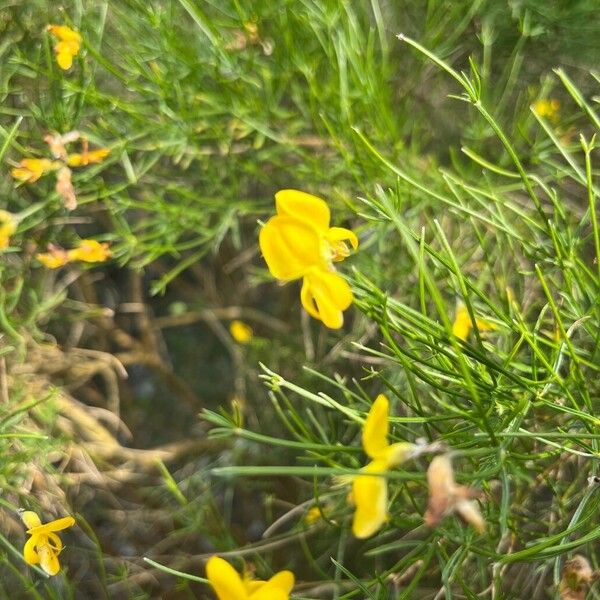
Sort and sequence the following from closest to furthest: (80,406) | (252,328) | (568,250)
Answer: (568,250) < (80,406) < (252,328)

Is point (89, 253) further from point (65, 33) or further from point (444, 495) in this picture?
point (444, 495)

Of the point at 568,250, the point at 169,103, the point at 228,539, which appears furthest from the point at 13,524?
the point at 568,250

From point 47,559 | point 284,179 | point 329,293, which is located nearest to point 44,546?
point 47,559

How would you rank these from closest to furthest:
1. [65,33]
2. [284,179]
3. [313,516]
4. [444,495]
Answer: [444,495], [65,33], [313,516], [284,179]

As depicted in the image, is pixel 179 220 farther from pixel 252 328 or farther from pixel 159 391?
pixel 159 391

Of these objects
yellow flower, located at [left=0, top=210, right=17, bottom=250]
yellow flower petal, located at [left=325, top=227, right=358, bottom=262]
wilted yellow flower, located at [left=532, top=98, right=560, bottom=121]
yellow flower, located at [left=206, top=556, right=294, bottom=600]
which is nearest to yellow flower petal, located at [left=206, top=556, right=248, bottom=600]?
yellow flower, located at [left=206, top=556, right=294, bottom=600]

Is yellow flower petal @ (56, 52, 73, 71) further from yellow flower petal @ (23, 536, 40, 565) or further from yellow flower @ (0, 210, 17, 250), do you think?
yellow flower petal @ (23, 536, 40, 565)
